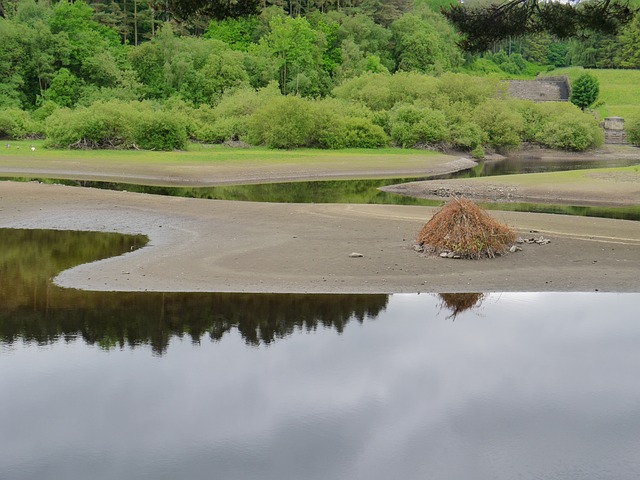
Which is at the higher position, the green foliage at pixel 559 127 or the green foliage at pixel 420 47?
the green foliage at pixel 420 47

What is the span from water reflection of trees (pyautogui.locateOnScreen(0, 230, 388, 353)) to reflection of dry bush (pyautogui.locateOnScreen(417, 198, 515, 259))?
4.38 m

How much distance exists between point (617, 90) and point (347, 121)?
47990mm

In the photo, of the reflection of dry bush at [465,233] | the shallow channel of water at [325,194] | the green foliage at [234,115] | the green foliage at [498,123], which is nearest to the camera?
the reflection of dry bush at [465,233]

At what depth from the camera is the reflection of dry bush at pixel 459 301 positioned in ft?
56.0

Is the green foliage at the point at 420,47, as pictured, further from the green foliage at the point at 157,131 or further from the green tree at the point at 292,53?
the green foliage at the point at 157,131

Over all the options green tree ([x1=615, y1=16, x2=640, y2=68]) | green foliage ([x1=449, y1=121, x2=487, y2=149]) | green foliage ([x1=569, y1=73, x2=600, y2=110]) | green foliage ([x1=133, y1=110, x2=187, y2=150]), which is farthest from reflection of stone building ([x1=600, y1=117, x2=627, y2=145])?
green foliage ([x1=133, y1=110, x2=187, y2=150])

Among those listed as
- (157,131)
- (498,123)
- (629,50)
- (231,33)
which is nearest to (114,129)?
(157,131)

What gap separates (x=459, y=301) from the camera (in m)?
17.5

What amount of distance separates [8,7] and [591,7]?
259 feet

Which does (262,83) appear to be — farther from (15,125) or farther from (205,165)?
(205,165)

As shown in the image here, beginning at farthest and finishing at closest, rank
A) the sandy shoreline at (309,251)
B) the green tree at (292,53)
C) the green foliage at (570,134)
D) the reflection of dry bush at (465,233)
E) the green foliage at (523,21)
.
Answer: the green tree at (292,53), the green foliage at (570,134), the green foliage at (523,21), the reflection of dry bush at (465,233), the sandy shoreline at (309,251)

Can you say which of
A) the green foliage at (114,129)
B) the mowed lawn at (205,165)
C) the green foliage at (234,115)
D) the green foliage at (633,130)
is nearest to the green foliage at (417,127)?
the mowed lawn at (205,165)

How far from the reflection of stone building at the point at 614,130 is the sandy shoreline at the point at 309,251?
51301 millimetres

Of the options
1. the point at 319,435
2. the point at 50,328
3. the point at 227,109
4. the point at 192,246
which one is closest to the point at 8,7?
the point at 227,109
